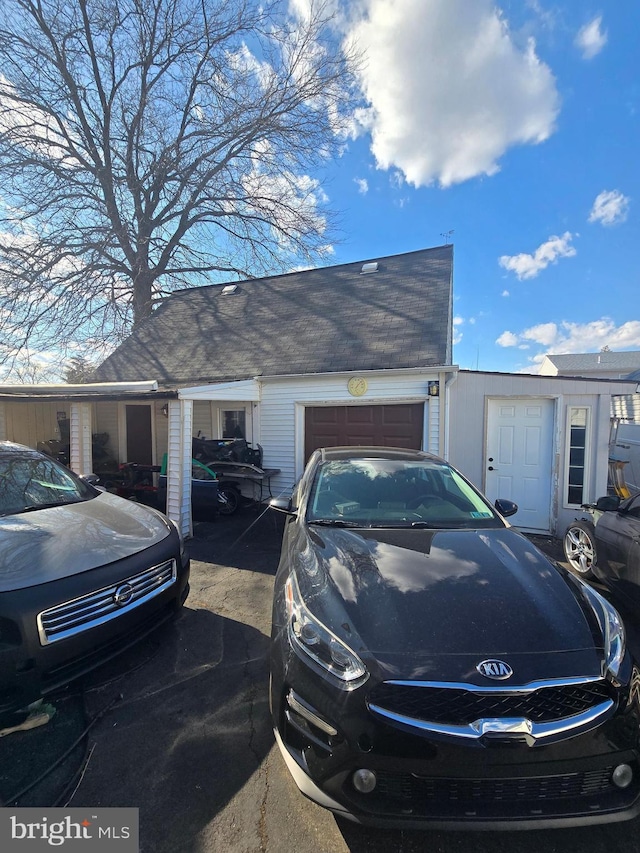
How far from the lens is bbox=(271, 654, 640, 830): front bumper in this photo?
1.47 metres

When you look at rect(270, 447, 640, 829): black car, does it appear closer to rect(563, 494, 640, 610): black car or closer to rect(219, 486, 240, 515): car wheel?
rect(563, 494, 640, 610): black car

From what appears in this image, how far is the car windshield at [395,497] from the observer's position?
2857 mm

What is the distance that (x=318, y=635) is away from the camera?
5.83 feet

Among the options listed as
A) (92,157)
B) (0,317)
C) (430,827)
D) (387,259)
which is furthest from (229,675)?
(92,157)

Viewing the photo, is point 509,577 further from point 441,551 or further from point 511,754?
point 511,754

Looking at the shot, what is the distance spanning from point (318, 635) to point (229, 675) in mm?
1505

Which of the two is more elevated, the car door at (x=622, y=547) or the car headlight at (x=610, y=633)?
the car headlight at (x=610, y=633)

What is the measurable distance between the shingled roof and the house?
4 centimetres

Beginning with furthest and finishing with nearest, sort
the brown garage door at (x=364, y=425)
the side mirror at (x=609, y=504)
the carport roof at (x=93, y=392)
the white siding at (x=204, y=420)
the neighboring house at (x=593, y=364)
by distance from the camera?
the neighboring house at (x=593, y=364) < the white siding at (x=204, y=420) < the brown garage door at (x=364, y=425) < the carport roof at (x=93, y=392) < the side mirror at (x=609, y=504)

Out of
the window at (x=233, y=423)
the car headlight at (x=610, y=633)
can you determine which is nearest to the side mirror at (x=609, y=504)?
the car headlight at (x=610, y=633)

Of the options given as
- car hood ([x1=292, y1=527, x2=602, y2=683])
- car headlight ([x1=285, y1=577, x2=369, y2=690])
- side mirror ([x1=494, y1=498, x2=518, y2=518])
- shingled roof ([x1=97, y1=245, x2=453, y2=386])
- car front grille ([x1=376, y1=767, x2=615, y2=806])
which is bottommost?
car front grille ([x1=376, y1=767, x2=615, y2=806])

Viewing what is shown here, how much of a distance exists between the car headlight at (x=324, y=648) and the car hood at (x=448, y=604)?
44 mm

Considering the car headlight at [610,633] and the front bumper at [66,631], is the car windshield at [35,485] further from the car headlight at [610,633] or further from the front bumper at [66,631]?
the car headlight at [610,633]

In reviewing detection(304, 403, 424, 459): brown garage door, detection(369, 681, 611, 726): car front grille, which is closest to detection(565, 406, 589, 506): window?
detection(304, 403, 424, 459): brown garage door
